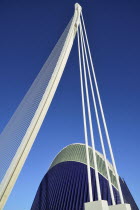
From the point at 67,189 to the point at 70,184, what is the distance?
139cm

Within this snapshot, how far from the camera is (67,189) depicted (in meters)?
50.4

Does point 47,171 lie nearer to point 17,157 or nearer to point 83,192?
point 83,192

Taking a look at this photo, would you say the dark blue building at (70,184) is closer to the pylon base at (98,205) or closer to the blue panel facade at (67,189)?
the blue panel facade at (67,189)

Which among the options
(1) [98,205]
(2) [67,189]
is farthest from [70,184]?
(1) [98,205]

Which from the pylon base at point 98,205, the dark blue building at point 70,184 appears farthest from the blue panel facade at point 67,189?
the pylon base at point 98,205

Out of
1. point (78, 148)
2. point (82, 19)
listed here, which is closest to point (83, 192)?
point (78, 148)

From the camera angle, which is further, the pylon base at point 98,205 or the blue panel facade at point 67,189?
the blue panel facade at point 67,189

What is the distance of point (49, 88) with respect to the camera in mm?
9133

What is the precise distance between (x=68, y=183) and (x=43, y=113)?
1866 inches

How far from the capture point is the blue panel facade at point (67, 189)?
4341 centimetres

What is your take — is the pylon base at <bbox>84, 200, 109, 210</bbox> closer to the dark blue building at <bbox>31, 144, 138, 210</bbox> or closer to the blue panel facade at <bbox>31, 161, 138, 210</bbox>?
the blue panel facade at <bbox>31, 161, 138, 210</bbox>

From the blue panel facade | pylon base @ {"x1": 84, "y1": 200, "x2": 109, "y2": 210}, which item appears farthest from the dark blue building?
pylon base @ {"x1": 84, "y1": 200, "x2": 109, "y2": 210}

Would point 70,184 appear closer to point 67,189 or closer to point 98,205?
point 67,189

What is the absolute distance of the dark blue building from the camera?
44.2 m
